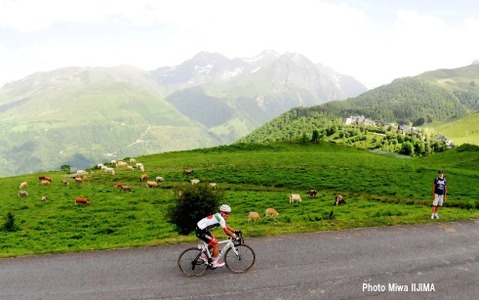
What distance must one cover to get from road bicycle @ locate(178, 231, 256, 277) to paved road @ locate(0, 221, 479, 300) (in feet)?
1.47

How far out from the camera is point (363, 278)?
18.3 metres

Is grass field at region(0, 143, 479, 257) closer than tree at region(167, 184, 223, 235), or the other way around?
tree at region(167, 184, 223, 235)

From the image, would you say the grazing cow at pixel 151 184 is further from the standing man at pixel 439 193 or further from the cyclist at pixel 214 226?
the cyclist at pixel 214 226

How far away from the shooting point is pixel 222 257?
1930cm

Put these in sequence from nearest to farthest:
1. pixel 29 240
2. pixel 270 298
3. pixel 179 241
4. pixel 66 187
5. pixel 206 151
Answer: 1. pixel 270 298
2. pixel 179 241
3. pixel 29 240
4. pixel 66 187
5. pixel 206 151

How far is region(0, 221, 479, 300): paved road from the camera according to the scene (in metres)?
17.0

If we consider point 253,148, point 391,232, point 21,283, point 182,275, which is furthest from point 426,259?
point 253,148

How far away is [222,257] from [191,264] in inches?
63.1

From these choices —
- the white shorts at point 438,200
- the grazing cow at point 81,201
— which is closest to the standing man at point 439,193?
the white shorts at point 438,200

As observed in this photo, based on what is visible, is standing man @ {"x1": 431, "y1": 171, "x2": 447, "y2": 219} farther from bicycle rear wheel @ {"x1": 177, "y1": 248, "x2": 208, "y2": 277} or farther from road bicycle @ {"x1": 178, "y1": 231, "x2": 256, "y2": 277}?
bicycle rear wheel @ {"x1": 177, "y1": 248, "x2": 208, "y2": 277}

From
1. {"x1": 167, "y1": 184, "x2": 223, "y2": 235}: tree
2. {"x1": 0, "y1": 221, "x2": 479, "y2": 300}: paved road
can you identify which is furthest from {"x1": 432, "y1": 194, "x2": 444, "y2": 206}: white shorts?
{"x1": 167, "y1": 184, "x2": 223, "y2": 235}: tree

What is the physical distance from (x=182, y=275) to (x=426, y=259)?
13176 millimetres

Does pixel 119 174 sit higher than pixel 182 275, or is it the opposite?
pixel 182 275

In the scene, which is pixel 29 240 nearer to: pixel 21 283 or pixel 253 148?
pixel 21 283
